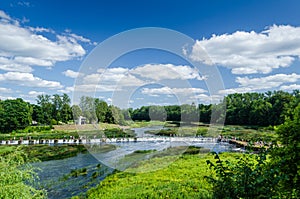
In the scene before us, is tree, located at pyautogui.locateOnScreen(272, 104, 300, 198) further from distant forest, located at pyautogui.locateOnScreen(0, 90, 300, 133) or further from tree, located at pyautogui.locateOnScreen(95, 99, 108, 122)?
distant forest, located at pyautogui.locateOnScreen(0, 90, 300, 133)

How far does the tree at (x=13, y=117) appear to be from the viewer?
1887 inches

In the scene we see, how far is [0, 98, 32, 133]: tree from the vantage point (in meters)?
47.9

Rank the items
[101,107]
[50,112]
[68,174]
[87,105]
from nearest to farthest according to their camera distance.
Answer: [87,105], [68,174], [101,107], [50,112]

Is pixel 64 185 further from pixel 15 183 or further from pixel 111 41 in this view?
pixel 111 41

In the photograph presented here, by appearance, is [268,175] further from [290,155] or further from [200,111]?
[200,111]

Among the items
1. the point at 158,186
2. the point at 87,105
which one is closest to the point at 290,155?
the point at 158,186

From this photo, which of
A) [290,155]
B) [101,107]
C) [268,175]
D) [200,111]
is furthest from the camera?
[200,111]

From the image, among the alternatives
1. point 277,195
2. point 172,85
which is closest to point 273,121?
point 172,85

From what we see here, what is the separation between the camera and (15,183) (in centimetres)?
703

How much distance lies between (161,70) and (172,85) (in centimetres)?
111

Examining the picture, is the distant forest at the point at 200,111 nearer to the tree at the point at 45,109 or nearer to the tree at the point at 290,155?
the tree at the point at 45,109

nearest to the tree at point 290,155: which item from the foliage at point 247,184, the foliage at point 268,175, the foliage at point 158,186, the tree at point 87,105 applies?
the foliage at point 268,175

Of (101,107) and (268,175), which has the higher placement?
(101,107)

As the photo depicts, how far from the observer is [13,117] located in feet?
161
